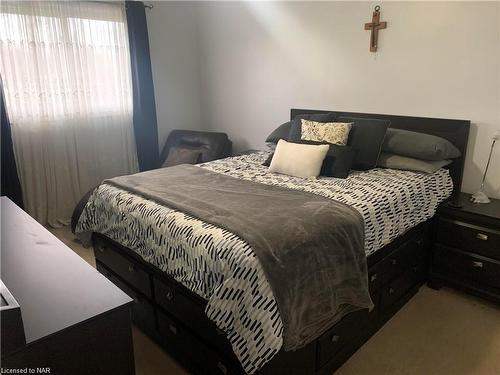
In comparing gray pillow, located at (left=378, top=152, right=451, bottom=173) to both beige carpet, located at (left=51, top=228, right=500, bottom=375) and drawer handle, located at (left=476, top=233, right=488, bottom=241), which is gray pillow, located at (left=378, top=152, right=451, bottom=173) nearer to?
drawer handle, located at (left=476, top=233, right=488, bottom=241)

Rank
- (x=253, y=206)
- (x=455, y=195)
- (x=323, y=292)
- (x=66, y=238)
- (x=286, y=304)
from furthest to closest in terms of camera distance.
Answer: (x=66, y=238) < (x=455, y=195) < (x=253, y=206) < (x=323, y=292) < (x=286, y=304)

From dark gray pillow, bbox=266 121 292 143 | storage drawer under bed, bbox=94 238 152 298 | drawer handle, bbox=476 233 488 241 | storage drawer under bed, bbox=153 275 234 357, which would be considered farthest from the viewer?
dark gray pillow, bbox=266 121 292 143

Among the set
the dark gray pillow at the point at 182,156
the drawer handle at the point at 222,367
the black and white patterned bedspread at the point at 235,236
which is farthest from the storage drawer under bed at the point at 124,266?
the dark gray pillow at the point at 182,156

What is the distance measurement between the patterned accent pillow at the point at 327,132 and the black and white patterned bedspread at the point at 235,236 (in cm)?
33

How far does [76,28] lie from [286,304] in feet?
10.8

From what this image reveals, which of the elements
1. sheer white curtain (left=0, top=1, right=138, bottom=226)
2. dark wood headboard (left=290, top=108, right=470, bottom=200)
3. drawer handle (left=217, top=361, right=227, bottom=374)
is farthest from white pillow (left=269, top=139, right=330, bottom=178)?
sheer white curtain (left=0, top=1, right=138, bottom=226)

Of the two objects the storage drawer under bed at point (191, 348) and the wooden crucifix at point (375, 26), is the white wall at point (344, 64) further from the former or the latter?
the storage drawer under bed at point (191, 348)

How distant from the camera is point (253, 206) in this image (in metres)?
1.83

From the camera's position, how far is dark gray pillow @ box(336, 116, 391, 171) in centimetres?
256

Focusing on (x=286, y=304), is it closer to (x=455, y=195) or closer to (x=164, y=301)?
(x=164, y=301)

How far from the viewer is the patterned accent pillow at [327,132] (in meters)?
2.62

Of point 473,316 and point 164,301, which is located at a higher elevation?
point 164,301

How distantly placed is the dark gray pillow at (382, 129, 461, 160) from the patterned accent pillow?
0.98 feet

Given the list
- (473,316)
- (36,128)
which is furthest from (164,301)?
(36,128)
